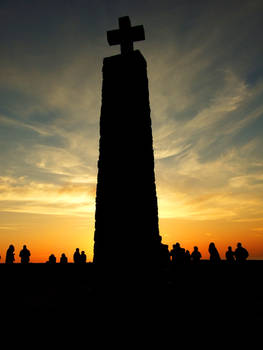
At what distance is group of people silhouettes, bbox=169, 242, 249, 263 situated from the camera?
35.7 feet

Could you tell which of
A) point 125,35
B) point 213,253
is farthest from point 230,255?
point 125,35

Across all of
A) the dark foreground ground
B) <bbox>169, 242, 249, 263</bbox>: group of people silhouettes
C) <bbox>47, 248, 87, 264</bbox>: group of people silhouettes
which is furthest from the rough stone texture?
<bbox>47, 248, 87, 264</bbox>: group of people silhouettes

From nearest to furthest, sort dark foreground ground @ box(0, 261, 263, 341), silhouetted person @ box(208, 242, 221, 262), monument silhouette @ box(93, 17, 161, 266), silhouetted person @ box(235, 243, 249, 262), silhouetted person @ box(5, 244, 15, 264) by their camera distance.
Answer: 1. dark foreground ground @ box(0, 261, 263, 341)
2. monument silhouette @ box(93, 17, 161, 266)
3. silhouetted person @ box(235, 243, 249, 262)
4. silhouetted person @ box(208, 242, 221, 262)
5. silhouetted person @ box(5, 244, 15, 264)

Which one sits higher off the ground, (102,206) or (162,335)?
(102,206)

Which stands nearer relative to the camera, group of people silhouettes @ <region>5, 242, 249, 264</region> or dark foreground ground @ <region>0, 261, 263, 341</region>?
dark foreground ground @ <region>0, 261, 263, 341</region>

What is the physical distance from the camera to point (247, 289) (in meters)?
9.58

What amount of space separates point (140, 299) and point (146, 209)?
1.28 meters

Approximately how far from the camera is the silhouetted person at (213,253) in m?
11.4

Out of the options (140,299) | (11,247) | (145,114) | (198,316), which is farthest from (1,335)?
(11,247)

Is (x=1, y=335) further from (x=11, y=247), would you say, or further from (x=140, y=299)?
(x=11, y=247)

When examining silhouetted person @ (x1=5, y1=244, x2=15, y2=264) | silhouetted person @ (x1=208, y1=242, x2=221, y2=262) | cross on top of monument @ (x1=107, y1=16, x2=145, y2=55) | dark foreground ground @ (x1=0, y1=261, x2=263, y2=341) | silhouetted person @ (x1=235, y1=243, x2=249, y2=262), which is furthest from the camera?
silhouetted person @ (x1=5, y1=244, x2=15, y2=264)

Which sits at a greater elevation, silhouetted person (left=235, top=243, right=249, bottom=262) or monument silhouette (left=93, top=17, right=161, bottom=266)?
monument silhouette (left=93, top=17, right=161, bottom=266)

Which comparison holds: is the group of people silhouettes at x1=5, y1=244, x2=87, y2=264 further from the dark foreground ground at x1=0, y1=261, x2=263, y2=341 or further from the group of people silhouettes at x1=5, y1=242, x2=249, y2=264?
the dark foreground ground at x1=0, y1=261, x2=263, y2=341

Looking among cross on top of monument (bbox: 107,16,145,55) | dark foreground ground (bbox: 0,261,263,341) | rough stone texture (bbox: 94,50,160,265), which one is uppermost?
cross on top of monument (bbox: 107,16,145,55)
